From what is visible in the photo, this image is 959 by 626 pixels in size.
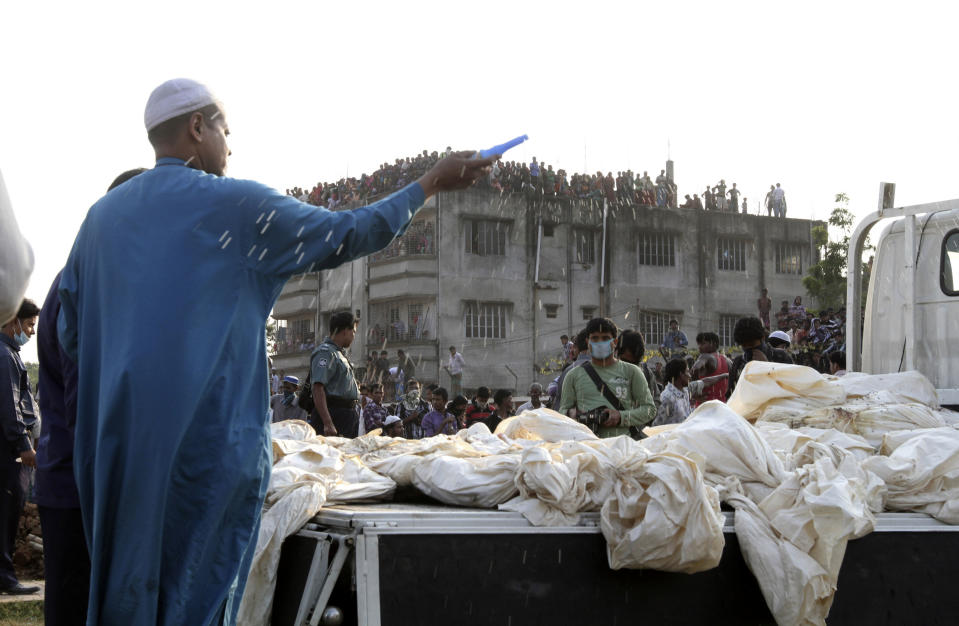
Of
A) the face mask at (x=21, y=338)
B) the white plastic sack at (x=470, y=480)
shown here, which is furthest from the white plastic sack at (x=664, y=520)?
the face mask at (x=21, y=338)

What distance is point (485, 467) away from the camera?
4.11 meters

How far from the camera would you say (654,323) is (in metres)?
44.6

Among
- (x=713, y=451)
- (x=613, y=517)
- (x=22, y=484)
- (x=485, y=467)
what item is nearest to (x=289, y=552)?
(x=485, y=467)

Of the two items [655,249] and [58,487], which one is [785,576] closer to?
[58,487]

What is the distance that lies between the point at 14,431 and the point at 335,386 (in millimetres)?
2223

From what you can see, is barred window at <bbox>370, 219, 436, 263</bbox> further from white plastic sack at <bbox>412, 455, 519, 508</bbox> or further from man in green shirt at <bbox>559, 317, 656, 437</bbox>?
white plastic sack at <bbox>412, 455, 519, 508</bbox>

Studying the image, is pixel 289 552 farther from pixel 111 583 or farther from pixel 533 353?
pixel 533 353

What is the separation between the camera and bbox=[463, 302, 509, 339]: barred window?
40.9m

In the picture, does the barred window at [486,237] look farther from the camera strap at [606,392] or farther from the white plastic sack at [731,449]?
the white plastic sack at [731,449]

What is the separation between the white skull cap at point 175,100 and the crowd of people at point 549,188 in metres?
32.1

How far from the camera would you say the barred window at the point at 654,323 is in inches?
1741

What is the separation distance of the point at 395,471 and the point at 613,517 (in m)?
1.08

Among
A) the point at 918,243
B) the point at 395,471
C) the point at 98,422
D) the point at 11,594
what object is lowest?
the point at 11,594

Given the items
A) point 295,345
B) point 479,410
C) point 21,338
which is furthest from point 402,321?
point 21,338
